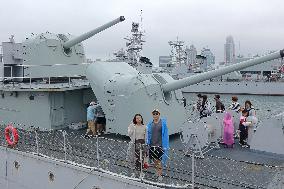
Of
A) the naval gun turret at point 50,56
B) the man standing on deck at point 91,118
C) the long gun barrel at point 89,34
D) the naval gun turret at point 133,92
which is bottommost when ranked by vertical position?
the man standing on deck at point 91,118

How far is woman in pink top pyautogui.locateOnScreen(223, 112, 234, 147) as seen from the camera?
32.8ft

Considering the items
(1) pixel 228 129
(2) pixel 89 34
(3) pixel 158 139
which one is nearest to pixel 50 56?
(2) pixel 89 34

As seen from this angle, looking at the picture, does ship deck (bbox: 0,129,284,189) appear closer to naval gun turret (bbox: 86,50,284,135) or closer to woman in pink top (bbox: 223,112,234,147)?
woman in pink top (bbox: 223,112,234,147)

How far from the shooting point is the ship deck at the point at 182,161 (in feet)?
22.4

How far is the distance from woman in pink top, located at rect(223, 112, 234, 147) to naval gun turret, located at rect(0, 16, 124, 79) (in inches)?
204

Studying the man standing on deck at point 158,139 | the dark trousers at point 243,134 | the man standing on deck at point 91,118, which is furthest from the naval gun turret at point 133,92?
the man standing on deck at point 158,139

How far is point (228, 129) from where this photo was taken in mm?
10023

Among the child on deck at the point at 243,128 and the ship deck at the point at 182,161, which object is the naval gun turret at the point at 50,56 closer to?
the ship deck at the point at 182,161

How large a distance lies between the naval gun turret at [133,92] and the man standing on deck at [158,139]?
3.04 m

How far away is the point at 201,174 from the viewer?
24.1ft

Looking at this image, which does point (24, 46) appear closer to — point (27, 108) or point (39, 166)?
point (27, 108)

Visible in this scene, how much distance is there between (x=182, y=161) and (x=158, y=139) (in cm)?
160

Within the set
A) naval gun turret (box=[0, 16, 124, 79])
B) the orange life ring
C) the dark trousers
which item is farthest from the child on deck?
the orange life ring

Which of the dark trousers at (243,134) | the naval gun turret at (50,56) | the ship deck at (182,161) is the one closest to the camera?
the ship deck at (182,161)
